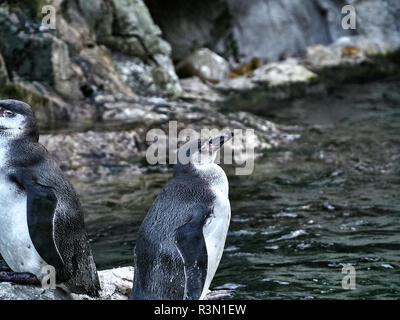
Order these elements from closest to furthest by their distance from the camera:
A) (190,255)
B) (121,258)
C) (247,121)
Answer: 1. (190,255)
2. (121,258)
3. (247,121)

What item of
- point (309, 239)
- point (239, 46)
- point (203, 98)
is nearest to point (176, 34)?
point (239, 46)

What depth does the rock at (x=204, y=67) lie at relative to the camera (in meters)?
16.2

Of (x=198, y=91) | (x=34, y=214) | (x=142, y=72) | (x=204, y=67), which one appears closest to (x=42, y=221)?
(x=34, y=214)

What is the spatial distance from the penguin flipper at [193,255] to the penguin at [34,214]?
66cm

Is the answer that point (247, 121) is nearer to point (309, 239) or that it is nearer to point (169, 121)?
point (169, 121)

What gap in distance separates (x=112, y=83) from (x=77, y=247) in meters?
8.68

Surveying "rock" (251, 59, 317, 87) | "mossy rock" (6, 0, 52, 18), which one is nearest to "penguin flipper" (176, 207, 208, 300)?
"mossy rock" (6, 0, 52, 18)

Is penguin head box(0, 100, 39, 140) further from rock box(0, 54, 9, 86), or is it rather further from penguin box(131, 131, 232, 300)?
rock box(0, 54, 9, 86)

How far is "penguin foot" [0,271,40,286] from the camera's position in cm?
407

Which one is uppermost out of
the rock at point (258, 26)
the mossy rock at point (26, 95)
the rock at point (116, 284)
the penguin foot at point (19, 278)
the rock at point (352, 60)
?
the rock at point (258, 26)

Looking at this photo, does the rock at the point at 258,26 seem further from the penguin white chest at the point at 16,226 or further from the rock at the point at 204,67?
the penguin white chest at the point at 16,226

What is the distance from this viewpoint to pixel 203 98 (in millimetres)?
14219

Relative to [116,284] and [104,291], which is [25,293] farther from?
[116,284]

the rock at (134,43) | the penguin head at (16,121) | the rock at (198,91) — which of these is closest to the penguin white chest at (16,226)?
the penguin head at (16,121)
